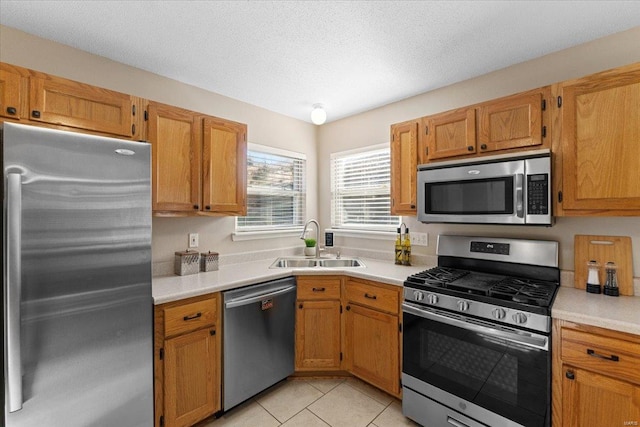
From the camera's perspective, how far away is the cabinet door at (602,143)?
5.09ft

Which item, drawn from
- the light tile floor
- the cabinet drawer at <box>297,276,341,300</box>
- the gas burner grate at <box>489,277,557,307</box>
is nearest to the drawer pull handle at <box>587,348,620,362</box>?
the gas burner grate at <box>489,277,557,307</box>

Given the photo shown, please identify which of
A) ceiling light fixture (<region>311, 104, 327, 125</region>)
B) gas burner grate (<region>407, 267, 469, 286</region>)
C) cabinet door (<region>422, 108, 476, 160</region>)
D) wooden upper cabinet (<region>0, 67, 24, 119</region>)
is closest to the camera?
wooden upper cabinet (<region>0, 67, 24, 119</region>)

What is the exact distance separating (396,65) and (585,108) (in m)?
1.18

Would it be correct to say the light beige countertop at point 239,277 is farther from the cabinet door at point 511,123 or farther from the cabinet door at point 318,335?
the cabinet door at point 511,123

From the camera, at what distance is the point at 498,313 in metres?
1.62

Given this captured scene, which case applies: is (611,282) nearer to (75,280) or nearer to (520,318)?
(520,318)

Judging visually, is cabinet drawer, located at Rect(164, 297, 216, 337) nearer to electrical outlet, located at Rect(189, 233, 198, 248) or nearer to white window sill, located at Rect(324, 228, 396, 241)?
electrical outlet, located at Rect(189, 233, 198, 248)

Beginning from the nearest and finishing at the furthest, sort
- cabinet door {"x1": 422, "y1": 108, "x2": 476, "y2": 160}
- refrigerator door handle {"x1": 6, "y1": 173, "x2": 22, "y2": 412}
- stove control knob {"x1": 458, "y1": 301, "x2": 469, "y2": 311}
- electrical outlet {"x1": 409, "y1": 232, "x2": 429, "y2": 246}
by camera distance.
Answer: refrigerator door handle {"x1": 6, "y1": 173, "x2": 22, "y2": 412} → stove control knob {"x1": 458, "y1": 301, "x2": 469, "y2": 311} → cabinet door {"x1": 422, "y1": 108, "x2": 476, "y2": 160} → electrical outlet {"x1": 409, "y1": 232, "x2": 429, "y2": 246}

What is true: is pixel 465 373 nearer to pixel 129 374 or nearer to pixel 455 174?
pixel 455 174

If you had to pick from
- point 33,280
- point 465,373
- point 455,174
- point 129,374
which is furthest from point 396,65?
point 129,374

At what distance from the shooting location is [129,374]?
161 cm

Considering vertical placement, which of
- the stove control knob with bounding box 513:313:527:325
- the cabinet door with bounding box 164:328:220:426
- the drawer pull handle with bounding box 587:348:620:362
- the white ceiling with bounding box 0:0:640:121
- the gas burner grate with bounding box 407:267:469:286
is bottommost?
the cabinet door with bounding box 164:328:220:426

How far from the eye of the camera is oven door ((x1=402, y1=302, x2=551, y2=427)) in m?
1.52

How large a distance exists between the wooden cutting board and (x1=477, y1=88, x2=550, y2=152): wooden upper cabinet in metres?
0.72
